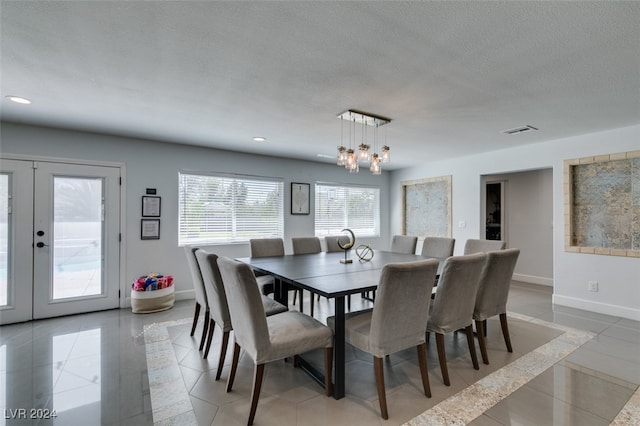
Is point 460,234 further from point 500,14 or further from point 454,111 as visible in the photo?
point 500,14

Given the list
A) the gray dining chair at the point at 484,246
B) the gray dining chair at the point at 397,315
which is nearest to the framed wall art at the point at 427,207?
the gray dining chair at the point at 484,246

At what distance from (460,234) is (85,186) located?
232 inches

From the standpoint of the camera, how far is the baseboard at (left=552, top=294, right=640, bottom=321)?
11.5 ft

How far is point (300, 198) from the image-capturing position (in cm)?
548

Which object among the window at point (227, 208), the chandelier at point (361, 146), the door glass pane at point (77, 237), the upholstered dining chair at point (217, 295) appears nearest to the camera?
the upholstered dining chair at point (217, 295)

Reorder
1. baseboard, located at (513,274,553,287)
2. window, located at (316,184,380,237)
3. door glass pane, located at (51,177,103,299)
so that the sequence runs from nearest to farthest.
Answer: door glass pane, located at (51,177,103,299) → baseboard, located at (513,274,553,287) → window, located at (316,184,380,237)

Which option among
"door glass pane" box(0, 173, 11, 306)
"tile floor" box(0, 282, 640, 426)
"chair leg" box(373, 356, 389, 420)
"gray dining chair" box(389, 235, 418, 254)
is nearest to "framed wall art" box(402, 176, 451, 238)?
"gray dining chair" box(389, 235, 418, 254)

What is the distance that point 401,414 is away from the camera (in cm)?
184

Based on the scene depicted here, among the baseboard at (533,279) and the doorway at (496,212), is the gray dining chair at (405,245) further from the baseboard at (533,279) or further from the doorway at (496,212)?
the baseboard at (533,279)

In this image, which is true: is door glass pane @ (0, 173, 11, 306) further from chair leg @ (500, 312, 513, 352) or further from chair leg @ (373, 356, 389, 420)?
chair leg @ (500, 312, 513, 352)

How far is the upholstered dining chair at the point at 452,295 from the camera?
211 centimetres

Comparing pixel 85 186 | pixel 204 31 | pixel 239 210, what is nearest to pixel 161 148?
pixel 85 186

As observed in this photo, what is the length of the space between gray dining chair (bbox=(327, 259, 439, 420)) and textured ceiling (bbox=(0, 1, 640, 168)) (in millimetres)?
1410

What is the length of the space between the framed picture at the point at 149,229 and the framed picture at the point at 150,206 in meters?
0.09
